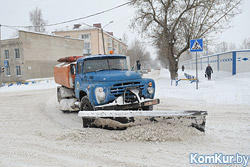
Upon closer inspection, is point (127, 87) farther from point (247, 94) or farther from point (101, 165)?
point (247, 94)

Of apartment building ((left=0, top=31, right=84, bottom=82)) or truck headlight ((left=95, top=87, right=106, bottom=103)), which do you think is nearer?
truck headlight ((left=95, top=87, right=106, bottom=103))

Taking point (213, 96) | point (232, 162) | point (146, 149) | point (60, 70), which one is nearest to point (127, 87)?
point (146, 149)

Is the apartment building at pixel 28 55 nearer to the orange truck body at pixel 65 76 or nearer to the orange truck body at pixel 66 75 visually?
the orange truck body at pixel 66 75

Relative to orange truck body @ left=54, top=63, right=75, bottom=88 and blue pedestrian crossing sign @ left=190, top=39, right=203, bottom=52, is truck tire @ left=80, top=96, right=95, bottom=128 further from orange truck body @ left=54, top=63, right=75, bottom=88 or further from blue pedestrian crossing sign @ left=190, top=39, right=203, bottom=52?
blue pedestrian crossing sign @ left=190, top=39, right=203, bottom=52

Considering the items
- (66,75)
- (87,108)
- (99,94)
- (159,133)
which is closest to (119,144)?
(159,133)

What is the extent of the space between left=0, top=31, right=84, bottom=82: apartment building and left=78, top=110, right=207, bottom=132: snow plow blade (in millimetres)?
31187

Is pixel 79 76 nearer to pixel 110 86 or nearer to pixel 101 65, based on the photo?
pixel 101 65

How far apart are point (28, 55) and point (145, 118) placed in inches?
1273

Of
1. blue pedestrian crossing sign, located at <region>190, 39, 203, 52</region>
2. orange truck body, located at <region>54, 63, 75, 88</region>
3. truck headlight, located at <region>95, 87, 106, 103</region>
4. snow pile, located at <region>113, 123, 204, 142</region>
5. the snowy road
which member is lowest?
the snowy road

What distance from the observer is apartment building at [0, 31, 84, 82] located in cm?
3234

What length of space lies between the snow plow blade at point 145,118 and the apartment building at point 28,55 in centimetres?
3119

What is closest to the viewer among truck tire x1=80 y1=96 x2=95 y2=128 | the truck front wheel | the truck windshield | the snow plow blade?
the snow plow blade

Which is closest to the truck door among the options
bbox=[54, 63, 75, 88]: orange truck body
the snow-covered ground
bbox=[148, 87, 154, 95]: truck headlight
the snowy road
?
bbox=[54, 63, 75, 88]: orange truck body

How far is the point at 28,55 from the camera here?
32656mm
